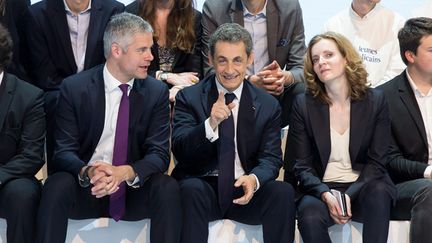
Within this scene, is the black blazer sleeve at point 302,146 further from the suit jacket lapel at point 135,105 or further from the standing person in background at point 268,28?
the suit jacket lapel at point 135,105

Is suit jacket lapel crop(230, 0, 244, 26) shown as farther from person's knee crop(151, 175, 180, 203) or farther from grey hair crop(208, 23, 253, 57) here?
person's knee crop(151, 175, 180, 203)

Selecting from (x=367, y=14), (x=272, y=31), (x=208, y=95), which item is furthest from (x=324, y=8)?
(x=208, y=95)

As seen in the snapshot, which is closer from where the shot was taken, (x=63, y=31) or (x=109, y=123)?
(x=109, y=123)

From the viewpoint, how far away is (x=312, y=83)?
4.10m

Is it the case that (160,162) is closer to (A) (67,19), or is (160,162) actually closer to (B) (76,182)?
(B) (76,182)

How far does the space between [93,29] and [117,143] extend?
2.47ft

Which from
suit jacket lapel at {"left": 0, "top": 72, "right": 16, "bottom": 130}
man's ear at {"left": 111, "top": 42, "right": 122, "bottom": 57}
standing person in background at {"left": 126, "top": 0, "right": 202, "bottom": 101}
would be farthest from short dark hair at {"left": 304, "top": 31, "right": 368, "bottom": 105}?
suit jacket lapel at {"left": 0, "top": 72, "right": 16, "bottom": 130}

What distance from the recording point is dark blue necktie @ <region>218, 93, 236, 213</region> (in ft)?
12.5

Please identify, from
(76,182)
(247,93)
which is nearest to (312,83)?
(247,93)

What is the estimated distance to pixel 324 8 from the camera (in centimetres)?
502

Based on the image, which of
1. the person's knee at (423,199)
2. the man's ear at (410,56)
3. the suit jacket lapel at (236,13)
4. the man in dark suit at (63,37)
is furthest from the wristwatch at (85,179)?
the man's ear at (410,56)

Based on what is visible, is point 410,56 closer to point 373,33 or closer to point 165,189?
point 373,33

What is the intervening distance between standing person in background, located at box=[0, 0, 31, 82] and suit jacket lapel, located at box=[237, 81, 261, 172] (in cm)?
117

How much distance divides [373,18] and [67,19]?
170cm
